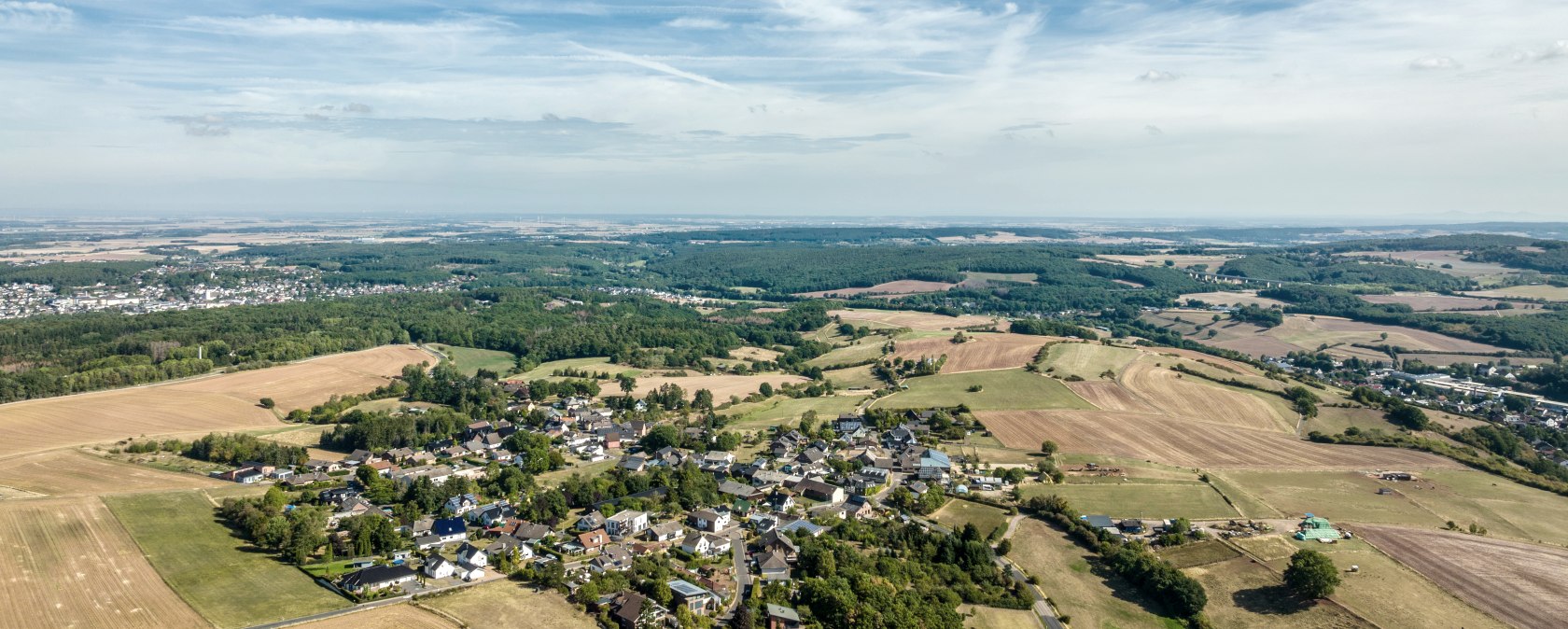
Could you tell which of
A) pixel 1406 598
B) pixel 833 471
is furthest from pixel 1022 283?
pixel 1406 598

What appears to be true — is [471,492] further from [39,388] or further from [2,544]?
[39,388]

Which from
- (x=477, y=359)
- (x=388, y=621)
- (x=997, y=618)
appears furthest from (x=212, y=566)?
(x=477, y=359)

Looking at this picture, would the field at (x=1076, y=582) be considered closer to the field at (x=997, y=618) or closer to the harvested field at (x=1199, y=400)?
the field at (x=997, y=618)

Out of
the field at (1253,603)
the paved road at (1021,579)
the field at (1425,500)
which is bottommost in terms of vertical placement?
the paved road at (1021,579)

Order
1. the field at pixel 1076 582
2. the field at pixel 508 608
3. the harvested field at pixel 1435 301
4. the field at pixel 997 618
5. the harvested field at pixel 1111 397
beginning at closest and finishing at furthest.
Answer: the field at pixel 508 608 < the field at pixel 997 618 < the field at pixel 1076 582 < the harvested field at pixel 1111 397 < the harvested field at pixel 1435 301

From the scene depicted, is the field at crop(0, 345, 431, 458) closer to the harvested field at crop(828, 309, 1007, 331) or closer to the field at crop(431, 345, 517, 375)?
the field at crop(431, 345, 517, 375)

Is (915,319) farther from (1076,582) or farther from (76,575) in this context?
(76,575)

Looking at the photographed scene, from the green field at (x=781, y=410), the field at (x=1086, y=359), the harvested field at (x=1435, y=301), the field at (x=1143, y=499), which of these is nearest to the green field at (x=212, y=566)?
the green field at (x=781, y=410)
